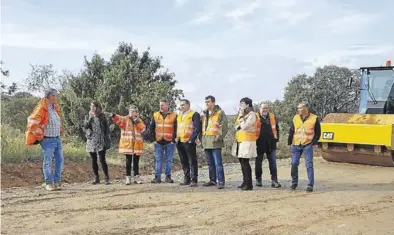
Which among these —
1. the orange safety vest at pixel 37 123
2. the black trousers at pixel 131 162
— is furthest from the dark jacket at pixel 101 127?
the orange safety vest at pixel 37 123

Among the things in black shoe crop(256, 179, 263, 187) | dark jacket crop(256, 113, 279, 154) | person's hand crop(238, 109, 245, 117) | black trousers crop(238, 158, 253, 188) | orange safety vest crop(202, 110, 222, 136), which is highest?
person's hand crop(238, 109, 245, 117)

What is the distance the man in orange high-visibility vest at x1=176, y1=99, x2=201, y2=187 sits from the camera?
1032 centimetres

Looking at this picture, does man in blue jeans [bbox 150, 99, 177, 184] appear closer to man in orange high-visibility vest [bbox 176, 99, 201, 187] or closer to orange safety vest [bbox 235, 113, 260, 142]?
man in orange high-visibility vest [bbox 176, 99, 201, 187]

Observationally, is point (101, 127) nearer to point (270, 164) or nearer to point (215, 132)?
point (215, 132)

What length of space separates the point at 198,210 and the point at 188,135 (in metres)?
2.84

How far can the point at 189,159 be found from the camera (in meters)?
10.6

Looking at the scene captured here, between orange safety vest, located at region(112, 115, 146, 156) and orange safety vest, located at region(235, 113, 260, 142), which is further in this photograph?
orange safety vest, located at region(112, 115, 146, 156)

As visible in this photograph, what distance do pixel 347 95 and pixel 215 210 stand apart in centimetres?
1471

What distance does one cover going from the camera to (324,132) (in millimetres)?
13930

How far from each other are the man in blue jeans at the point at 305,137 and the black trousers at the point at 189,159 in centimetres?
200

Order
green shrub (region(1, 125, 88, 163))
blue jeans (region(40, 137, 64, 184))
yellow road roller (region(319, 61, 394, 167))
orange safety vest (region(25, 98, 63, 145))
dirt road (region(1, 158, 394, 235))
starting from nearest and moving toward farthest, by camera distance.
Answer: dirt road (region(1, 158, 394, 235)) → orange safety vest (region(25, 98, 63, 145)) → blue jeans (region(40, 137, 64, 184)) → yellow road roller (region(319, 61, 394, 167)) → green shrub (region(1, 125, 88, 163))

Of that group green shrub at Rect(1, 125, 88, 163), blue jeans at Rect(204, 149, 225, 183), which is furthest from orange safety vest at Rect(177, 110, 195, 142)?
green shrub at Rect(1, 125, 88, 163)

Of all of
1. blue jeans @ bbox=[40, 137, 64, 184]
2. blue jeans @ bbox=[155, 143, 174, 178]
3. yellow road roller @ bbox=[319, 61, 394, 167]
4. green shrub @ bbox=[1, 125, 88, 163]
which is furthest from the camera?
green shrub @ bbox=[1, 125, 88, 163]

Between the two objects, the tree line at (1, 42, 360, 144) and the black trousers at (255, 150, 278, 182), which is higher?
the tree line at (1, 42, 360, 144)
